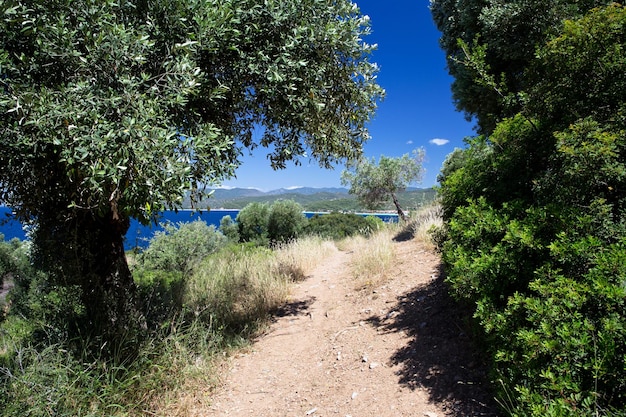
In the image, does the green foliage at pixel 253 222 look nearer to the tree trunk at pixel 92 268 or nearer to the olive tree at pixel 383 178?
the olive tree at pixel 383 178

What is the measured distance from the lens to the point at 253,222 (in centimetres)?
2314

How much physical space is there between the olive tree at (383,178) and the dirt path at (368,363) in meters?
18.5

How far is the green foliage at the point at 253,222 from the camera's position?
23.0 metres

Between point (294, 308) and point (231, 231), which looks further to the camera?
Result: point (231, 231)

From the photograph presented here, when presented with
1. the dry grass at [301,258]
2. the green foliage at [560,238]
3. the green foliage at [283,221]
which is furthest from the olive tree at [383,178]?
the green foliage at [560,238]


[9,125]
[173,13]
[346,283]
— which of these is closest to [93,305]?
[9,125]

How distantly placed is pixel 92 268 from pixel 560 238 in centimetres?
554

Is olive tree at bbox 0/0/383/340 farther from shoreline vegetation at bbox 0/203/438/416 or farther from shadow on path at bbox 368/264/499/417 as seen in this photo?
shadow on path at bbox 368/264/499/417

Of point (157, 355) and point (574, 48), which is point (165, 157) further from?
point (574, 48)

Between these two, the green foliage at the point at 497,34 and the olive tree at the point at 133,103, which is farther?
the green foliage at the point at 497,34

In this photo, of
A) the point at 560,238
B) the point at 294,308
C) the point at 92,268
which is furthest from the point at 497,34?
the point at 92,268

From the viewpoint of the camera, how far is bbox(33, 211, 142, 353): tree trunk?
14.2 feet

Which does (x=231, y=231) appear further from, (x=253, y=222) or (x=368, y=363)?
(x=368, y=363)

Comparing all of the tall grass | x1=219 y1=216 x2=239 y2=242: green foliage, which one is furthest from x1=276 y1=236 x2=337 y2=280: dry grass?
x1=219 y1=216 x2=239 y2=242: green foliage
